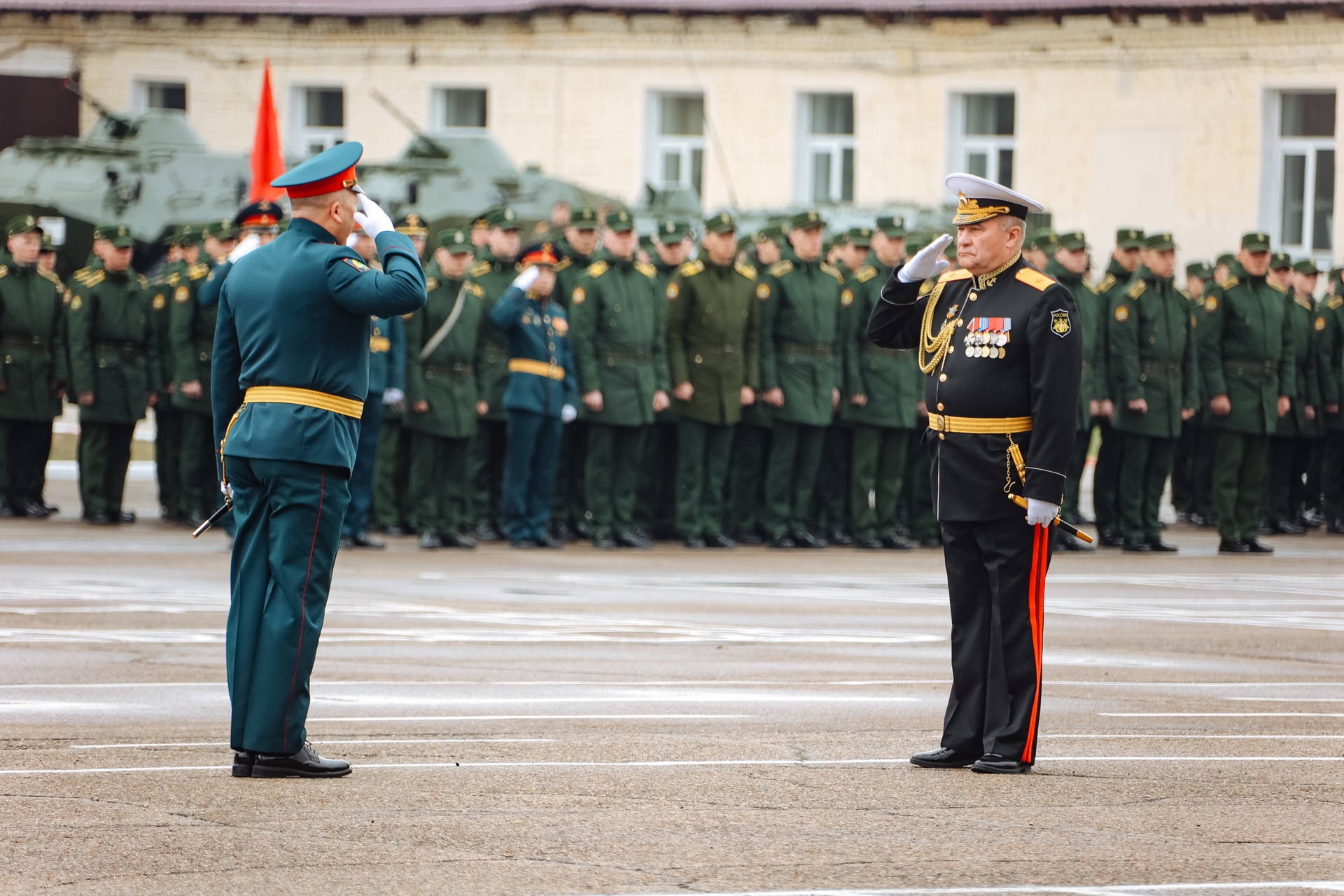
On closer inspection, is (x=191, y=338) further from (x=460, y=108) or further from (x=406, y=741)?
(x=460, y=108)

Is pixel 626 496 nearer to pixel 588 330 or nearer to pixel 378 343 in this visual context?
pixel 588 330

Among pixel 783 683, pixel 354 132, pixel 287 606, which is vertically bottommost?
pixel 783 683

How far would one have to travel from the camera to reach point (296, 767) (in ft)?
22.5

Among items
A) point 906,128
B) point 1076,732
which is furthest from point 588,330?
point 906,128

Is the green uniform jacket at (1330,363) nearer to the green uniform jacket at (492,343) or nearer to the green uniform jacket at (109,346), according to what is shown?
the green uniform jacket at (492,343)

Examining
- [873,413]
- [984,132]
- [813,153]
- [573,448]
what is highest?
[984,132]

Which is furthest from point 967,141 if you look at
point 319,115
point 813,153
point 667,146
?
point 319,115

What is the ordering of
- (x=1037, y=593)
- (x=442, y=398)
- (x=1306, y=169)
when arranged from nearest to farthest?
(x=1037, y=593) < (x=442, y=398) < (x=1306, y=169)

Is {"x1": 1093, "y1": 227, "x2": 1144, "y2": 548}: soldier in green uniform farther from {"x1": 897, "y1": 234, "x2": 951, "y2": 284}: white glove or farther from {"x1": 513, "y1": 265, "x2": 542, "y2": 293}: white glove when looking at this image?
{"x1": 897, "y1": 234, "x2": 951, "y2": 284}: white glove

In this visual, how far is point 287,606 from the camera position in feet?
22.6

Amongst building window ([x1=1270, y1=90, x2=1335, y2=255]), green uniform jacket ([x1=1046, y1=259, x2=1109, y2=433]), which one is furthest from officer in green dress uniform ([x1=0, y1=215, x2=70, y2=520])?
building window ([x1=1270, y1=90, x2=1335, y2=255])

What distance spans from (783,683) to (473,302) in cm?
792

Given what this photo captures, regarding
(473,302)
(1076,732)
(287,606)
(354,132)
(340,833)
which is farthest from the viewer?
(354,132)

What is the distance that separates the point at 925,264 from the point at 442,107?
31.2m
